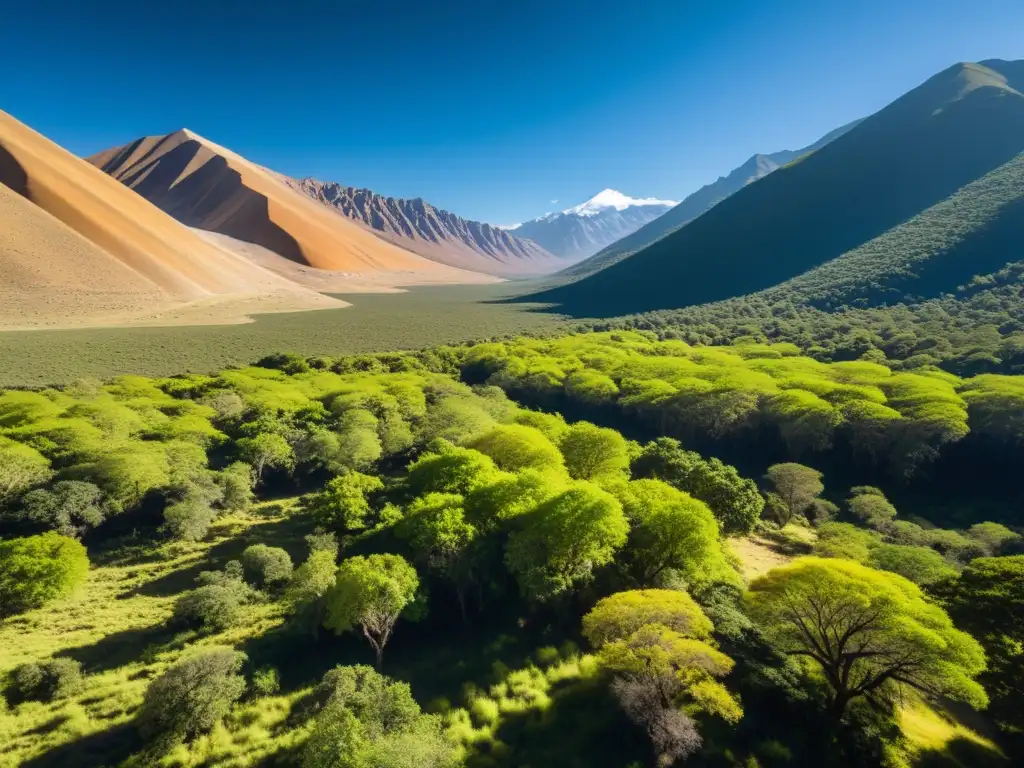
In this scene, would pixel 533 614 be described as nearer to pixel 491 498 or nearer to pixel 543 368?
pixel 491 498

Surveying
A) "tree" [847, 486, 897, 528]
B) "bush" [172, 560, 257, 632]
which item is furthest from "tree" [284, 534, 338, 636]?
"tree" [847, 486, 897, 528]

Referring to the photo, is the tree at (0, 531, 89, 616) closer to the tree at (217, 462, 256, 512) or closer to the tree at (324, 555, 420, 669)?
the tree at (217, 462, 256, 512)

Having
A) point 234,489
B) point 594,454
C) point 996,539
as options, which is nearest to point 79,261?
point 234,489

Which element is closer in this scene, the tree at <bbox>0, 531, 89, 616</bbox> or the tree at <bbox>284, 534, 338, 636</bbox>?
the tree at <bbox>284, 534, 338, 636</bbox>

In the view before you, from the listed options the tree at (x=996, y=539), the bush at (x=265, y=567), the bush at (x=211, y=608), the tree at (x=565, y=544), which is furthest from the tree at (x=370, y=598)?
the tree at (x=996, y=539)

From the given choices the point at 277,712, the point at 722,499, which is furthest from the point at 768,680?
the point at 277,712
